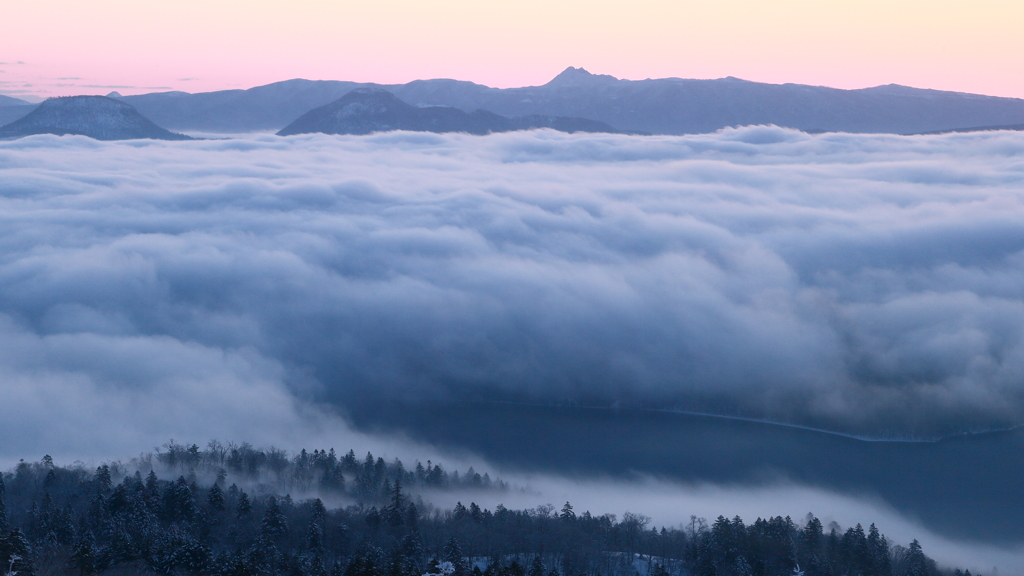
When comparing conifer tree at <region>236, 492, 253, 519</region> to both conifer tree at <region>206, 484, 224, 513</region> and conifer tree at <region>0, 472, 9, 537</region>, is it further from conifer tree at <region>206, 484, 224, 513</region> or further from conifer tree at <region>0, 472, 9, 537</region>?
conifer tree at <region>0, 472, 9, 537</region>

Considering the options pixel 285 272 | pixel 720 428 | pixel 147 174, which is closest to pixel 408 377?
pixel 285 272

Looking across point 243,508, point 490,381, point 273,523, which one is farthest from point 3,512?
point 490,381

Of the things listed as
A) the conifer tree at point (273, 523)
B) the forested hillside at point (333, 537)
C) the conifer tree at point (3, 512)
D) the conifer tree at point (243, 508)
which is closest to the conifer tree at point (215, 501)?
the forested hillside at point (333, 537)

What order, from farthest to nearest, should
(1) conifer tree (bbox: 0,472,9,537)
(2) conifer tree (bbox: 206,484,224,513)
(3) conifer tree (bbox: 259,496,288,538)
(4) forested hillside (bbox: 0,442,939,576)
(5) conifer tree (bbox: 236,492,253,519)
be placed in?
(2) conifer tree (bbox: 206,484,224,513) → (5) conifer tree (bbox: 236,492,253,519) → (3) conifer tree (bbox: 259,496,288,538) → (1) conifer tree (bbox: 0,472,9,537) → (4) forested hillside (bbox: 0,442,939,576)

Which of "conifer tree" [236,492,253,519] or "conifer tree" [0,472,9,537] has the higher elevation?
"conifer tree" [0,472,9,537]

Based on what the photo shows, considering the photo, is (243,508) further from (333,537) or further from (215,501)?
(333,537)

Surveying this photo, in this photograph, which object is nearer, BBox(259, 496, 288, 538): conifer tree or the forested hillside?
the forested hillside

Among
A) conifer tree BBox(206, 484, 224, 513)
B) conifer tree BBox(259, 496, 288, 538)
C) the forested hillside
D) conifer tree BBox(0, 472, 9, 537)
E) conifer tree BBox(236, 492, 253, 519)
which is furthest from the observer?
conifer tree BBox(206, 484, 224, 513)

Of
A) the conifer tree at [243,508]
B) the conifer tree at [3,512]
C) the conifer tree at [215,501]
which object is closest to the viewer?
the conifer tree at [3,512]


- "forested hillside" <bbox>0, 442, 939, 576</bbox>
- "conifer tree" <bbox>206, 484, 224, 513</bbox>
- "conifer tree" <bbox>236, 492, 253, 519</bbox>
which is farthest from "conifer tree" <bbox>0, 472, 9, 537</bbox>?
"conifer tree" <bbox>236, 492, 253, 519</bbox>

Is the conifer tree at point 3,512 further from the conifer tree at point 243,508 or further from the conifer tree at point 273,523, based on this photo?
the conifer tree at point 273,523
